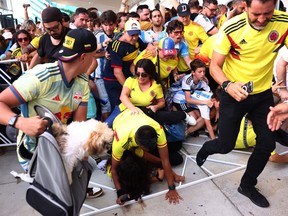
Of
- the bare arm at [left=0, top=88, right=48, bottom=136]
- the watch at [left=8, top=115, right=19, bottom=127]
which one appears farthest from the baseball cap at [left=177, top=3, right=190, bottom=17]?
the watch at [left=8, top=115, right=19, bottom=127]

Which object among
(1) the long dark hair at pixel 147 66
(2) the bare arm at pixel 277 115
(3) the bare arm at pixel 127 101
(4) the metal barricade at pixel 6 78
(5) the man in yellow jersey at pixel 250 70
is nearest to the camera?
(2) the bare arm at pixel 277 115

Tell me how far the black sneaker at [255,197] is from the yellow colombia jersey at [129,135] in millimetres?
895

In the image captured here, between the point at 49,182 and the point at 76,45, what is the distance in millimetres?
816

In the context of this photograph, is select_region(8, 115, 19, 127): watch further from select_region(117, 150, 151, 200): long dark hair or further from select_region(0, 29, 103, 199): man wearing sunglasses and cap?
select_region(117, 150, 151, 200): long dark hair

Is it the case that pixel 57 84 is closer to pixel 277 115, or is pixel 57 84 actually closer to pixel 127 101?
pixel 277 115

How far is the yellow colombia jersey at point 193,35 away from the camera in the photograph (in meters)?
4.77

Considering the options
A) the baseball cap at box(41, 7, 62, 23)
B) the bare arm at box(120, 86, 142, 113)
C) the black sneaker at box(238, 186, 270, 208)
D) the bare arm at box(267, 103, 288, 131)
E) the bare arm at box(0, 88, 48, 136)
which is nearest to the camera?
the bare arm at box(0, 88, 48, 136)

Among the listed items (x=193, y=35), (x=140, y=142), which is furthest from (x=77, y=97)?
(x=193, y=35)

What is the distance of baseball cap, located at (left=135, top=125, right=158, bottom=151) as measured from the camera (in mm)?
2580

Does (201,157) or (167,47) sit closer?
(201,157)

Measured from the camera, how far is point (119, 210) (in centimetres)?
260

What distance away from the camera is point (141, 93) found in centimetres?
362

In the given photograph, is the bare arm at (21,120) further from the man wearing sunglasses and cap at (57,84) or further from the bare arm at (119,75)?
the bare arm at (119,75)

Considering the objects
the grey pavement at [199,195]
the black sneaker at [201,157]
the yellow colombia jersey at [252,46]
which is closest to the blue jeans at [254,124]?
the yellow colombia jersey at [252,46]
